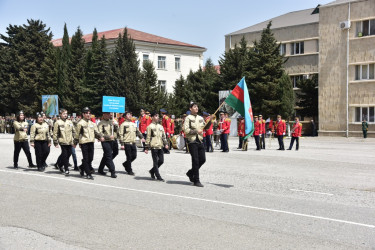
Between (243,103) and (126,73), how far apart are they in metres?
35.8

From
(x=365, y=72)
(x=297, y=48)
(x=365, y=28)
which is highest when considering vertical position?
(x=365, y=28)

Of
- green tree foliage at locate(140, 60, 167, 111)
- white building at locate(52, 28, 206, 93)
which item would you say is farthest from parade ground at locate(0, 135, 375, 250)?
Answer: white building at locate(52, 28, 206, 93)

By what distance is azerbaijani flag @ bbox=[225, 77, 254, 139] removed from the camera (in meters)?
11.5

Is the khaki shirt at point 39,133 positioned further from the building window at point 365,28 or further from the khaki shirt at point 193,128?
the building window at point 365,28

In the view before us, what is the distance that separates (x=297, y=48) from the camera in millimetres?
47219

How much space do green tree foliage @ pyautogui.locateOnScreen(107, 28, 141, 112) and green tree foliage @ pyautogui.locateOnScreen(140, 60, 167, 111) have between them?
62 cm

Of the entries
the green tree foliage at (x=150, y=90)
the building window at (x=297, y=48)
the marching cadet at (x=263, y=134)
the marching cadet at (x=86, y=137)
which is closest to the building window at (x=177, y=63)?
the green tree foliage at (x=150, y=90)

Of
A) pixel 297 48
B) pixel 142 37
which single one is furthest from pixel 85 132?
pixel 142 37

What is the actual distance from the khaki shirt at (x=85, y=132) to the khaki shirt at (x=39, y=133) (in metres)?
2.01

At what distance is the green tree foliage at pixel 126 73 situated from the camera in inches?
1823

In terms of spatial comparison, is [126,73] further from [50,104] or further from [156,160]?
[156,160]

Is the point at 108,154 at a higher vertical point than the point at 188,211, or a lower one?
higher

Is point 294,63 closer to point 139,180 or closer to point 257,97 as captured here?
point 257,97

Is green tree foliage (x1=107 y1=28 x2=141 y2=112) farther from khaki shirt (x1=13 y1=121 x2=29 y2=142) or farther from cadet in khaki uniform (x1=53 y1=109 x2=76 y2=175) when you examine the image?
cadet in khaki uniform (x1=53 y1=109 x2=76 y2=175)
